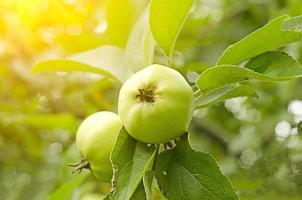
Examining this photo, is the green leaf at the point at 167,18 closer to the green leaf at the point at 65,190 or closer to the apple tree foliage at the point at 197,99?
the apple tree foliage at the point at 197,99

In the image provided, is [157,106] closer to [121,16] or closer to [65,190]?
[65,190]

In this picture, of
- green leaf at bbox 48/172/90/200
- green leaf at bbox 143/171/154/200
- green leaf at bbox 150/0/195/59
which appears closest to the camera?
green leaf at bbox 143/171/154/200

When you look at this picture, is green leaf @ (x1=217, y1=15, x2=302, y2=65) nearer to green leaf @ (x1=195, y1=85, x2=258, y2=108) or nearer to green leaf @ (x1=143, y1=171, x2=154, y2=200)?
green leaf @ (x1=195, y1=85, x2=258, y2=108)

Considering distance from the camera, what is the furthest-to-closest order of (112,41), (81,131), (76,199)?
(112,41) < (76,199) < (81,131)

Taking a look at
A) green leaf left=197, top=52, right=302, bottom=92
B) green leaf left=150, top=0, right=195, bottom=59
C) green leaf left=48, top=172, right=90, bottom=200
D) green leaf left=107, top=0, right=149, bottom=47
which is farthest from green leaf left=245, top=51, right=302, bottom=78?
green leaf left=107, top=0, right=149, bottom=47

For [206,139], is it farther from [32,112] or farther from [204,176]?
[204,176]

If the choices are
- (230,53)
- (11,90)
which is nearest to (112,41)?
(11,90)
